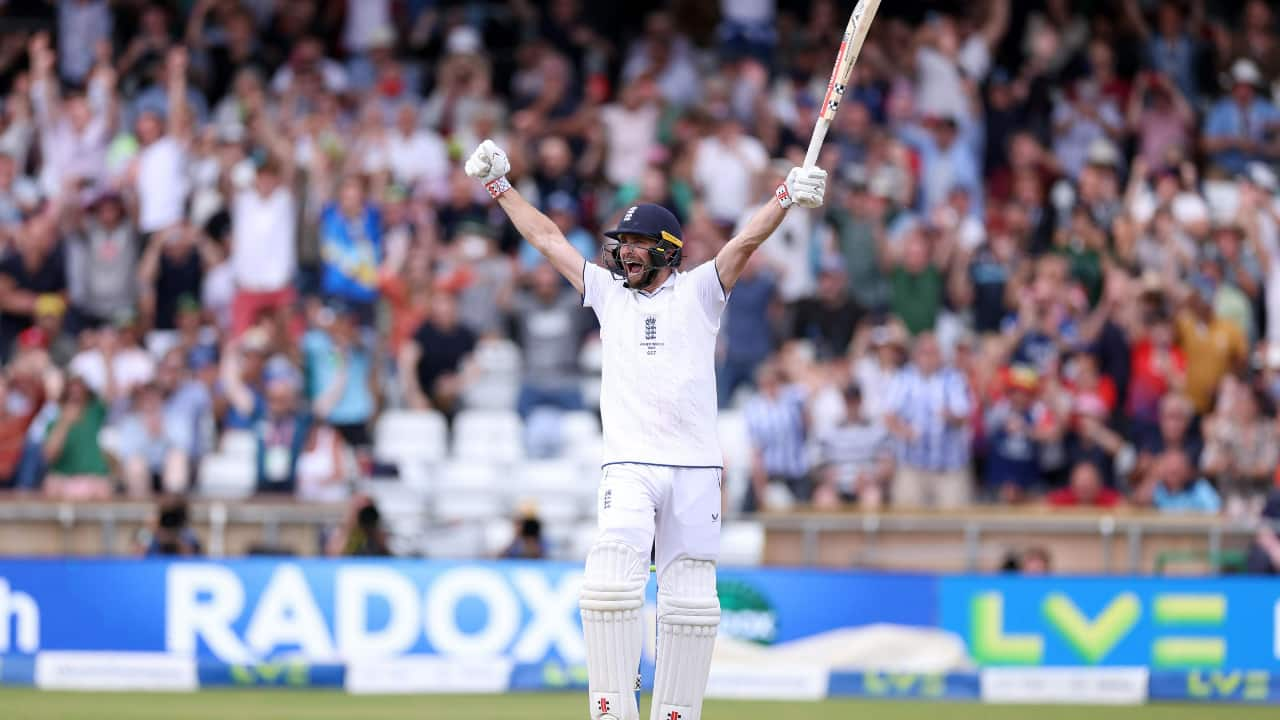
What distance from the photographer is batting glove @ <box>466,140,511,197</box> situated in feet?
28.8

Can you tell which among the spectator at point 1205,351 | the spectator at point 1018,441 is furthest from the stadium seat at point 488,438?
the spectator at point 1205,351

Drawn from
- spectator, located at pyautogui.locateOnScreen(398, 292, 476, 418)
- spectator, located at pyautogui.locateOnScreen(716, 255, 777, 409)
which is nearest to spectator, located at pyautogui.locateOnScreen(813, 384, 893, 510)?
spectator, located at pyautogui.locateOnScreen(716, 255, 777, 409)

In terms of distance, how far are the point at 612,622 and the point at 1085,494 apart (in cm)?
841

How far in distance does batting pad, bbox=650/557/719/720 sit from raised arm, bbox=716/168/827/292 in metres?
1.25

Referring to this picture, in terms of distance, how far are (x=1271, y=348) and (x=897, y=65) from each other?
4.84 metres

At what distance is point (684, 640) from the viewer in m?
8.20

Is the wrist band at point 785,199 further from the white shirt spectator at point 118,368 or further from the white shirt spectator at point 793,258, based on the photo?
the white shirt spectator at point 118,368

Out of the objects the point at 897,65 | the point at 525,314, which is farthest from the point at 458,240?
the point at 897,65

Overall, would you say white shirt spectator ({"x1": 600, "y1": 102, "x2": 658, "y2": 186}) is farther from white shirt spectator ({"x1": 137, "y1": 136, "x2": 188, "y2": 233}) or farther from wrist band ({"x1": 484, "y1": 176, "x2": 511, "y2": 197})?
wrist band ({"x1": 484, "y1": 176, "x2": 511, "y2": 197})

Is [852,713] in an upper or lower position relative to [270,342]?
lower

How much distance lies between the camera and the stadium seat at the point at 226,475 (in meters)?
16.1

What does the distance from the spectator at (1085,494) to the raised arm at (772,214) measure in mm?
7973

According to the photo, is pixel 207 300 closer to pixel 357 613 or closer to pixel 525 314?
pixel 525 314

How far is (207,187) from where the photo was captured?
18.2m
